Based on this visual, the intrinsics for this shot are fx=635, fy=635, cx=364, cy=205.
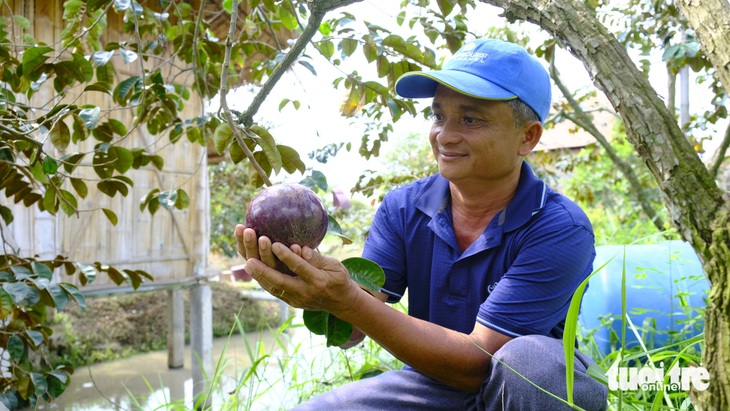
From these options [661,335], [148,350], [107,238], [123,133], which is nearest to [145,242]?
[107,238]

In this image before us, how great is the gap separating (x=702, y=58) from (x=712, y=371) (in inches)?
86.0

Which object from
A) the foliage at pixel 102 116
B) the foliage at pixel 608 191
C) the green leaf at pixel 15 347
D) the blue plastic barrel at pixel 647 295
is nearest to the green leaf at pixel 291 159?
the foliage at pixel 102 116

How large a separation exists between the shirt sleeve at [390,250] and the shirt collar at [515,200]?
100 millimetres

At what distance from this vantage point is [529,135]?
198 centimetres

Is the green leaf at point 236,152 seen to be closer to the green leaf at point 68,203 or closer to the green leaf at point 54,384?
the green leaf at point 68,203

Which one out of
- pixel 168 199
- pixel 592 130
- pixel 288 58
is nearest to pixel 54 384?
pixel 168 199

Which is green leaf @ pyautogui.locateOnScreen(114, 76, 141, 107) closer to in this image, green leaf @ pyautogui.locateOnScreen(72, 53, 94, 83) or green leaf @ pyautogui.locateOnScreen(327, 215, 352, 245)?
green leaf @ pyautogui.locateOnScreen(72, 53, 94, 83)

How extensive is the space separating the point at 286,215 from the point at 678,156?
2.35 feet

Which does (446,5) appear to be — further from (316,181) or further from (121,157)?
(121,157)

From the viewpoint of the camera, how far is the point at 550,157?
19.4 feet

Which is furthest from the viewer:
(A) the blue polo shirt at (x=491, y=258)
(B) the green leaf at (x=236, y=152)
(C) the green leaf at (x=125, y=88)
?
(C) the green leaf at (x=125, y=88)

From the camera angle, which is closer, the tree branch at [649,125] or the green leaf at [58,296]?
the tree branch at [649,125]

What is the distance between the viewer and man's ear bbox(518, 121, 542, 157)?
1948mm

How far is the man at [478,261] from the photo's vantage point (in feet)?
5.11
